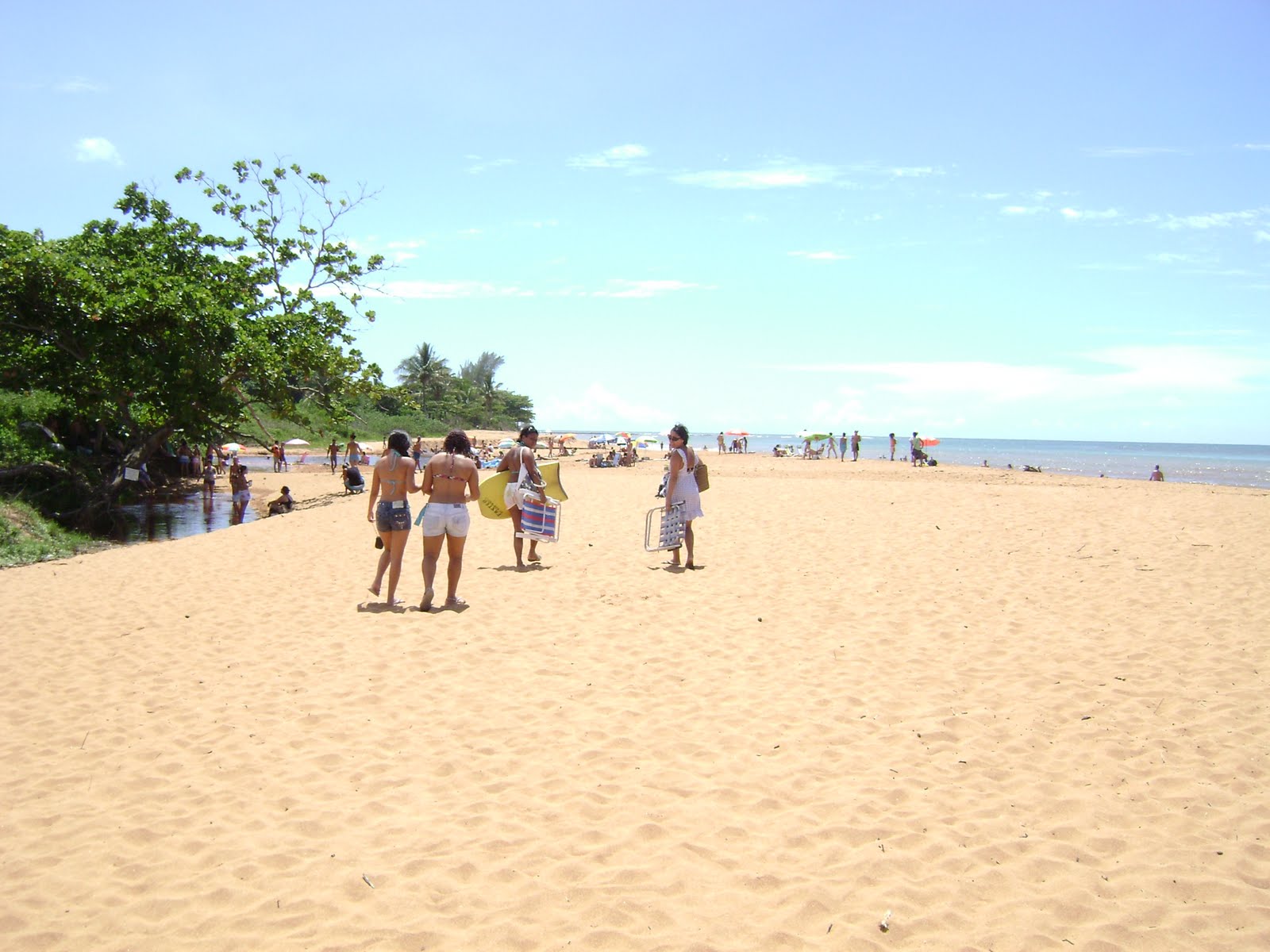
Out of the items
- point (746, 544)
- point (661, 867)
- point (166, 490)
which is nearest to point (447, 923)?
point (661, 867)

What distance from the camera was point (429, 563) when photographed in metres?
7.80

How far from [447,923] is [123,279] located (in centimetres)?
1782

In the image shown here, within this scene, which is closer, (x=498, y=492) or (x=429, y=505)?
(x=429, y=505)

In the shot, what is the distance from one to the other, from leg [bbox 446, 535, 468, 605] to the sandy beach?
24cm

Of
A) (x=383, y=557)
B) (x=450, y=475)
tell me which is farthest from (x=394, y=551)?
(x=450, y=475)

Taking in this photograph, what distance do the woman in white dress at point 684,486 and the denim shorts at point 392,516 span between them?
3.29m

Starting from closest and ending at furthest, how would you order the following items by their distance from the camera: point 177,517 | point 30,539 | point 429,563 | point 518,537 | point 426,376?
point 429,563 → point 518,537 → point 30,539 → point 177,517 → point 426,376

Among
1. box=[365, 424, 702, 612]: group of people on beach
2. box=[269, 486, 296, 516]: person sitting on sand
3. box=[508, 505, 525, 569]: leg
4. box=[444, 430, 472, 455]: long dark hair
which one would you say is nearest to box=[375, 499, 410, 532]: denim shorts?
box=[365, 424, 702, 612]: group of people on beach

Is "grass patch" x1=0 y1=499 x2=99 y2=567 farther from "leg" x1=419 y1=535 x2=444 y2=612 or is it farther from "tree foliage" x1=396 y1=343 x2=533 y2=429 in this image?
"tree foliage" x1=396 y1=343 x2=533 y2=429

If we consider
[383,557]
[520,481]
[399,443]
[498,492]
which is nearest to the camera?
[399,443]

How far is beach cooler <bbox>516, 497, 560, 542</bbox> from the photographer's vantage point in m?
10.1

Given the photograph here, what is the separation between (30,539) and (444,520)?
9542 mm

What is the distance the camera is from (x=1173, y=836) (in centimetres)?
368

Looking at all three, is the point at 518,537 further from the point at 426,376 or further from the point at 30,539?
the point at 426,376
